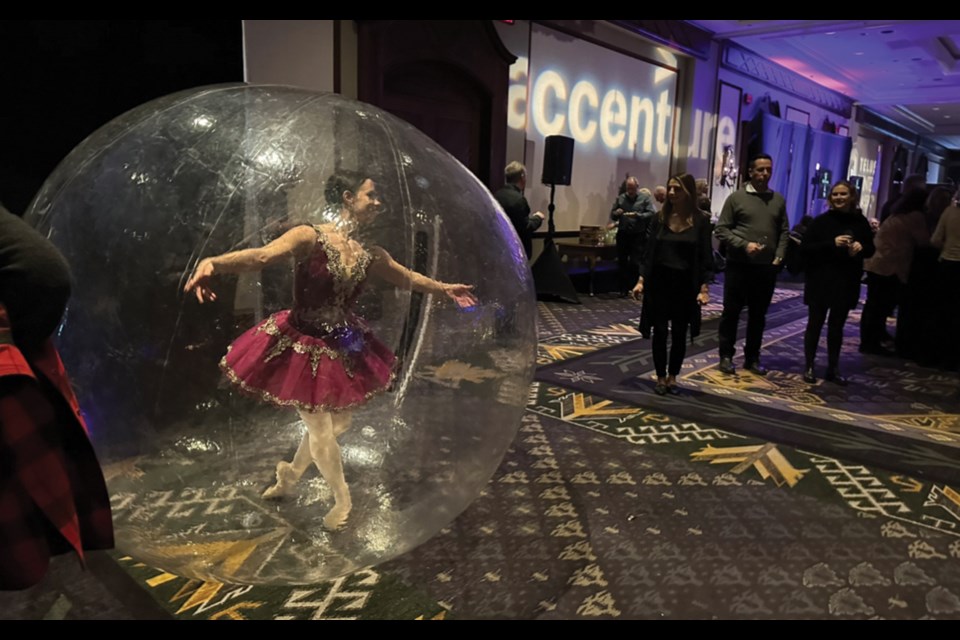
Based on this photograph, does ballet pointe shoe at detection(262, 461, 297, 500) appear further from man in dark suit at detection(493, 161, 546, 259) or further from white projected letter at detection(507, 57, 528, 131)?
white projected letter at detection(507, 57, 528, 131)

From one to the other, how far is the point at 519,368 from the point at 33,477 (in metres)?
1.33

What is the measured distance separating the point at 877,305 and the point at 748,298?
6.75 feet

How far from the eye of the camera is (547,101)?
30.1ft

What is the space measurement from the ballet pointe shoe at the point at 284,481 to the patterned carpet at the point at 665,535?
12.5 inches

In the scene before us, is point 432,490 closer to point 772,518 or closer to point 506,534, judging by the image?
point 506,534

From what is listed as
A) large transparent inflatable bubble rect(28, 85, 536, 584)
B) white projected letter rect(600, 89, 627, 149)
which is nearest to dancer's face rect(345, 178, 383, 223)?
large transparent inflatable bubble rect(28, 85, 536, 584)

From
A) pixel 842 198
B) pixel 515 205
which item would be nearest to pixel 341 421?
pixel 842 198

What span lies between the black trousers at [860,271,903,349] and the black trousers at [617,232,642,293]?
3156mm

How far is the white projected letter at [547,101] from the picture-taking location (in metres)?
8.98

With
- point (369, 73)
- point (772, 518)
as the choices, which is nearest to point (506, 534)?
point (772, 518)

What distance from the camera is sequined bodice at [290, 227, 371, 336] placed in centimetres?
194

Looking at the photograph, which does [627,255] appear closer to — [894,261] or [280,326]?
[894,261]

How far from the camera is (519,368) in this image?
2.17 meters

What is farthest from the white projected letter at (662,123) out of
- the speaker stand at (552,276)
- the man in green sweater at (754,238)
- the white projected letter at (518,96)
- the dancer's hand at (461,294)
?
the dancer's hand at (461,294)
